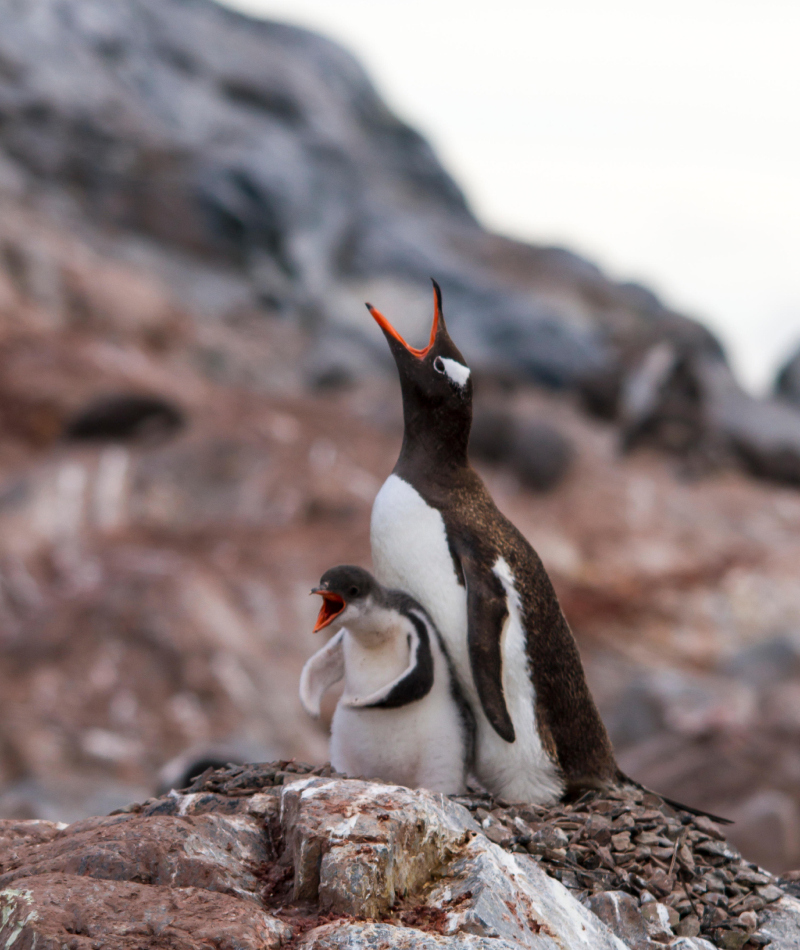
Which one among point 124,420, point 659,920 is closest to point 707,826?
point 659,920

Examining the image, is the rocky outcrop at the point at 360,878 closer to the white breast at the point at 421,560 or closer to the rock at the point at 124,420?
the white breast at the point at 421,560

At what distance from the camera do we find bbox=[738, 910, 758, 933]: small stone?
391cm

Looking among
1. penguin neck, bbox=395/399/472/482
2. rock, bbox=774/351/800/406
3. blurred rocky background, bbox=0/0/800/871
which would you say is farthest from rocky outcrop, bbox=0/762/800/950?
rock, bbox=774/351/800/406

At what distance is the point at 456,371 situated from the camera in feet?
16.0

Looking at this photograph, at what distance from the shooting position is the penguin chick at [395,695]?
14.0 ft

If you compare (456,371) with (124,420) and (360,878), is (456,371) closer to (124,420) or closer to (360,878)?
(360,878)

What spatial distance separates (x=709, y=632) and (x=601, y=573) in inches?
95.5

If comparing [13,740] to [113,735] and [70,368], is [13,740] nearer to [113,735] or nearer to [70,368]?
[113,735]

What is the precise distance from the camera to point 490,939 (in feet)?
10.1

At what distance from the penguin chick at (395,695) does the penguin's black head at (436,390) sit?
0.82m

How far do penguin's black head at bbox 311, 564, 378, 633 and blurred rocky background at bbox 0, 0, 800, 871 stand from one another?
5.50 meters

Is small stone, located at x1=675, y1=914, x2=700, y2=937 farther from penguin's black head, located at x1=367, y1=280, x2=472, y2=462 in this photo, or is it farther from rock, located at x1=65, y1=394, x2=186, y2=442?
rock, located at x1=65, y1=394, x2=186, y2=442

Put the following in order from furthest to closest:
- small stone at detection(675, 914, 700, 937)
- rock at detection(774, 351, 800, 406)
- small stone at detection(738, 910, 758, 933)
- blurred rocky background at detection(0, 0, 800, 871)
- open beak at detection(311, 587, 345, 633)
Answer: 1. rock at detection(774, 351, 800, 406)
2. blurred rocky background at detection(0, 0, 800, 871)
3. open beak at detection(311, 587, 345, 633)
4. small stone at detection(738, 910, 758, 933)
5. small stone at detection(675, 914, 700, 937)

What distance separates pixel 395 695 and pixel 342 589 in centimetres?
48
